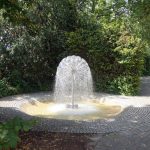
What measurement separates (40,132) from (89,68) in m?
6.77

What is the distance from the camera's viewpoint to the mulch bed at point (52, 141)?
21.7 ft

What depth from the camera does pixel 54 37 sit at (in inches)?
569

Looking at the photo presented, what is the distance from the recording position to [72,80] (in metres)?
12.1

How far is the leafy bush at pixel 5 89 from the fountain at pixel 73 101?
1.62m

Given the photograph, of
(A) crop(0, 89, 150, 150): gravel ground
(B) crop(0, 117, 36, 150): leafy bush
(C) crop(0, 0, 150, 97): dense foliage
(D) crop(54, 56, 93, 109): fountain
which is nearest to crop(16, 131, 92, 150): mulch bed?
(A) crop(0, 89, 150, 150): gravel ground

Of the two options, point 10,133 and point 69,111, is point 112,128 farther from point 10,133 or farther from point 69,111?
point 10,133

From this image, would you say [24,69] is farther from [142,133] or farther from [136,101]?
[142,133]

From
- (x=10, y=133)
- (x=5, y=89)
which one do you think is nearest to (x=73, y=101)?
(x=5, y=89)

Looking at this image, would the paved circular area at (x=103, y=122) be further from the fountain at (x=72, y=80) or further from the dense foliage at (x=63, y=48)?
the dense foliage at (x=63, y=48)

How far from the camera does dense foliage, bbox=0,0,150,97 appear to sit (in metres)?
13.6

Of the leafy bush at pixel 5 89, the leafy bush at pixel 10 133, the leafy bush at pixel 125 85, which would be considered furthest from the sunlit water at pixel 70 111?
the leafy bush at pixel 10 133

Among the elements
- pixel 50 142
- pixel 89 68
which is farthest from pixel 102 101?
pixel 50 142

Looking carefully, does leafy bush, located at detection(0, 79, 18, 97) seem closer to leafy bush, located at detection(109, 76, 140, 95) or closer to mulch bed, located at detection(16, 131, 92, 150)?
leafy bush, located at detection(109, 76, 140, 95)

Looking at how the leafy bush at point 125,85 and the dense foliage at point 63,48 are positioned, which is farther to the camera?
the dense foliage at point 63,48
